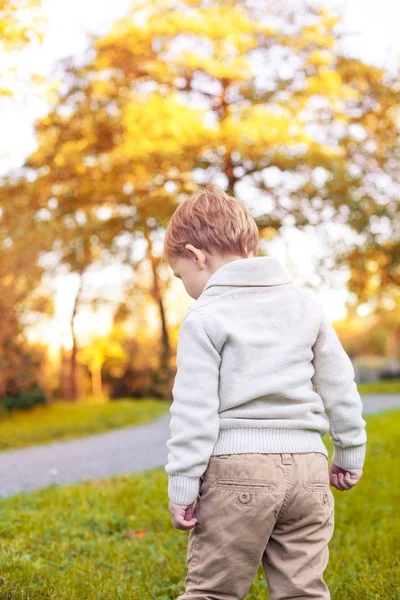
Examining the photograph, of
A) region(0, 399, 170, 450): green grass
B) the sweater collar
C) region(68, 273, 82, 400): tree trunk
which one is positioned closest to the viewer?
the sweater collar

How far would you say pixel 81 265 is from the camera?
18.5 m

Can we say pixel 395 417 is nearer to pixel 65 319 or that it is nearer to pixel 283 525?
pixel 283 525

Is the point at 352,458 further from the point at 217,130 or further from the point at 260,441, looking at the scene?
A: the point at 217,130

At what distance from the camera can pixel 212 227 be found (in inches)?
85.1

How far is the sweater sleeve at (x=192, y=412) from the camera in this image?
1970 mm

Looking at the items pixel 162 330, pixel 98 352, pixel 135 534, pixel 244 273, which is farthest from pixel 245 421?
pixel 98 352

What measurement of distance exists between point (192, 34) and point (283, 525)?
52.2 feet

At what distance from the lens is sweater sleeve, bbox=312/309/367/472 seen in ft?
7.24

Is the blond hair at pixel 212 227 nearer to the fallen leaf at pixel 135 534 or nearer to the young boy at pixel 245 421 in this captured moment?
the young boy at pixel 245 421

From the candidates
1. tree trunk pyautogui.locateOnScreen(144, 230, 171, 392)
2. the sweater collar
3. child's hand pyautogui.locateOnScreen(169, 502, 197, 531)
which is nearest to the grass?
child's hand pyautogui.locateOnScreen(169, 502, 197, 531)

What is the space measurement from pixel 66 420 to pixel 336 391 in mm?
11040

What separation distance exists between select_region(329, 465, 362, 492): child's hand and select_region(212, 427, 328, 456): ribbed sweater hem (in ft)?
0.89

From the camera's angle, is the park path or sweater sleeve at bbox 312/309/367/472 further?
the park path

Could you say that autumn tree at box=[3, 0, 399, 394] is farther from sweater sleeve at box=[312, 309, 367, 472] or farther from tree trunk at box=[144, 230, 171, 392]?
sweater sleeve at box=[312, 309, 367, 472]
